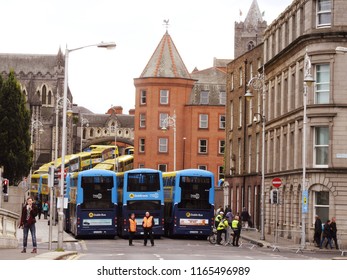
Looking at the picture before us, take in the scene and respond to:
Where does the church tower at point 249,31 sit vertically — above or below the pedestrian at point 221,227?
above

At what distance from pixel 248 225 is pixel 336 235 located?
22257 mm

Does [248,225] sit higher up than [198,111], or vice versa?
[198,111]

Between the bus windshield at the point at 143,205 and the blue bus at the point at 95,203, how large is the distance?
1362mm

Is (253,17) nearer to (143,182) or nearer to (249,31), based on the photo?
(249,31)

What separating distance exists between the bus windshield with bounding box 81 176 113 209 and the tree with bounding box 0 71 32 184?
139 ft

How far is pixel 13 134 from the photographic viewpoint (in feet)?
318

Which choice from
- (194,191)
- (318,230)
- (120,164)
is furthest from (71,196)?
(120,164)

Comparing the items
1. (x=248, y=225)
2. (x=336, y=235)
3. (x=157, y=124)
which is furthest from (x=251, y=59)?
(x=157, y=124)

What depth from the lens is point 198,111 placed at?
119250mm

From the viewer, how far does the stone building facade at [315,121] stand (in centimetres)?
5309

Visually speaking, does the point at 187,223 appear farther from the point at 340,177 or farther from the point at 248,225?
the point at 248,225

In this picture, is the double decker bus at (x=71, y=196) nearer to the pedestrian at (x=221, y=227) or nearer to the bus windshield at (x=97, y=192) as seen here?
the bus windshield at (x=97, y=192)

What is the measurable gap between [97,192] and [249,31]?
11648cm

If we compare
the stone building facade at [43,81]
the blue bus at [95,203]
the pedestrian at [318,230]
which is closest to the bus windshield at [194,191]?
the blue bus at [95,203]
